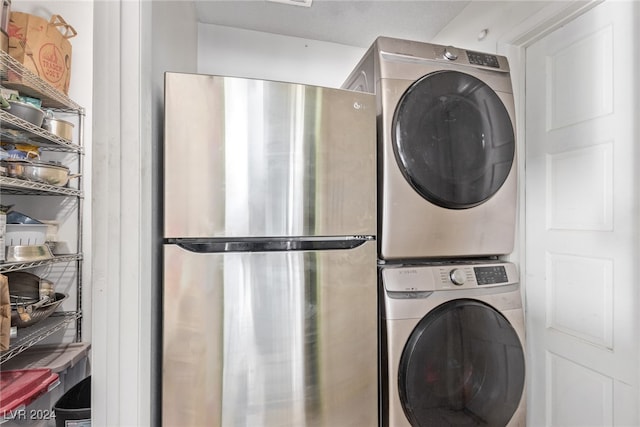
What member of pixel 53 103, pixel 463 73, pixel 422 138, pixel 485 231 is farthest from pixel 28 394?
pixel 463 73

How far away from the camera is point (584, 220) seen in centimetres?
127

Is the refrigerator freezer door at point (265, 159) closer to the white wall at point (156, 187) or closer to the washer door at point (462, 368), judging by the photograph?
the white wall at point (156, 187)

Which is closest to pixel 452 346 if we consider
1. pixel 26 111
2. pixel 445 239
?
pixel 445 239

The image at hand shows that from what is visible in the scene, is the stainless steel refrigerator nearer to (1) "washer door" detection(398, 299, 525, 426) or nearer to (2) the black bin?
(1) "washer door" detection(398, 299, 525, 426)

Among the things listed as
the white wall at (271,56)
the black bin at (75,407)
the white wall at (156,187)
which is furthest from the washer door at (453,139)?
the black bin at (75,407)

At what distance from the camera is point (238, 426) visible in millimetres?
947

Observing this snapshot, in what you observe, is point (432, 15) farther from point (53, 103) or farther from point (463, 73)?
point (53, 103)

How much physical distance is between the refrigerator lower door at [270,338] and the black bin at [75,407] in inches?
19.0

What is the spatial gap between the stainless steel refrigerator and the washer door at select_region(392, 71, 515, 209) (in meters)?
0.20

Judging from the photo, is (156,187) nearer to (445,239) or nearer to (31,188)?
(31,188)

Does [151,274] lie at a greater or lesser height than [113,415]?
greater

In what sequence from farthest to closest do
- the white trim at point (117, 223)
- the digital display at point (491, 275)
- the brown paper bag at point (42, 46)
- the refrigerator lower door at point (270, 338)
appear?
1. the brown paper bag at point (42, 46)
2. the digital display at point (491, 275)
3. the refrigerator lower door at point (270, 338)
4. the white trim at point (117, 223)

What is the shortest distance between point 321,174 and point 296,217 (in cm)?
17

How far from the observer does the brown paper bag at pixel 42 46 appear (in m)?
1.50
